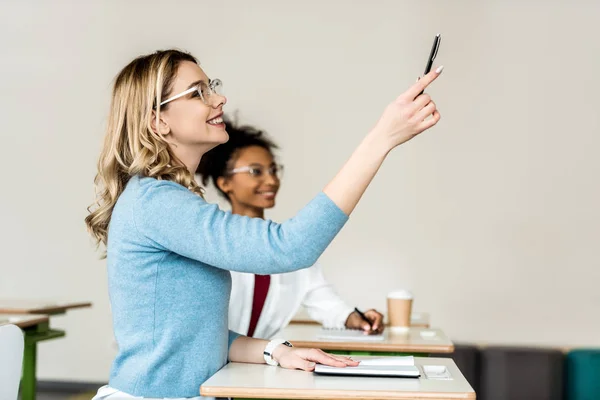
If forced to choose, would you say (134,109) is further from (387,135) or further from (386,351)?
(386,351)

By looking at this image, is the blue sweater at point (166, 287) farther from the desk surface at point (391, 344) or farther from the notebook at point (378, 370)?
the desk surface at point (391, 344)

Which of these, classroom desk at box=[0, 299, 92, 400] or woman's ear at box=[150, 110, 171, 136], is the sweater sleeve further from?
classroom desk at box=[0, 299, 92, 400]

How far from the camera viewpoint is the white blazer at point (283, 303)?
2.92 meters

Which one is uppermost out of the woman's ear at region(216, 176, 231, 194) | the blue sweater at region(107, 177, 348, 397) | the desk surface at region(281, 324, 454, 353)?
the woman's ear at region(216, 176, 231, 194)

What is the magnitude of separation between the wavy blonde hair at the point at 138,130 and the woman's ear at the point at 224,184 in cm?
166

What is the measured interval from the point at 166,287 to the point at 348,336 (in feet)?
3.70

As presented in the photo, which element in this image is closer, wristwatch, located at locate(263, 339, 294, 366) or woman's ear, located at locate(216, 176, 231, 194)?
wristwatch, located at locate(263, 339, 294, 366)

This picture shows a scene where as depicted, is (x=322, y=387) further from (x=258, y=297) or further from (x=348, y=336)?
(x=258, y=297)

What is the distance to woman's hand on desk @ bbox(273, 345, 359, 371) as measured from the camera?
5.47 feet

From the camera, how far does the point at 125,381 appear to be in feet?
5.10

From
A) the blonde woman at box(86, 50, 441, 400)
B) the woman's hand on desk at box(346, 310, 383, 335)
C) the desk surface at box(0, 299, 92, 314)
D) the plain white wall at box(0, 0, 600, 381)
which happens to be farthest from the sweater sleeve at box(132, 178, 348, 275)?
the plain white wall at box(0, 0, 600, 381)

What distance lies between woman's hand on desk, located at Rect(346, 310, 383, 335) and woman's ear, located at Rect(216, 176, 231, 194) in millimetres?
826

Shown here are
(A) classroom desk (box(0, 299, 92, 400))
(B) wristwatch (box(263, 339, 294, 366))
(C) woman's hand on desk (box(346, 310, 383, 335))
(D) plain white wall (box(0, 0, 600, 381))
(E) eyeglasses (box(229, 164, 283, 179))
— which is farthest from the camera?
(D) plain white wall (box(0, 0, 600, 381))

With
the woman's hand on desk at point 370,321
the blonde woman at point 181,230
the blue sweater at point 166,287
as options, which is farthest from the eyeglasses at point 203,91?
the woman's hand on desk at point 370,321
